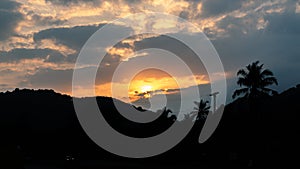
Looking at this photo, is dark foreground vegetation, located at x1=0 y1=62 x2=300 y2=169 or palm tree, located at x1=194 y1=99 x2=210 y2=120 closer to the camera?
dark foreground vegetation, located at x1=0 y1=62 x2=300 y2=169

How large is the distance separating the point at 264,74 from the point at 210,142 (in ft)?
40.3

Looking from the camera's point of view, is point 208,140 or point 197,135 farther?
point 197,135

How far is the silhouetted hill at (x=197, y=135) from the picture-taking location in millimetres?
50969

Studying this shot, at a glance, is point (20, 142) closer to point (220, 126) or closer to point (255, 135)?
point (220, 126)

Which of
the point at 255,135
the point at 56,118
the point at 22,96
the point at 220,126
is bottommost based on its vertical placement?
the point at 255,135

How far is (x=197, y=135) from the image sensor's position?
217 ft

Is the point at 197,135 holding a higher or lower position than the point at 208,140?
higher

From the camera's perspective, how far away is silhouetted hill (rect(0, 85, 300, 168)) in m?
51.0

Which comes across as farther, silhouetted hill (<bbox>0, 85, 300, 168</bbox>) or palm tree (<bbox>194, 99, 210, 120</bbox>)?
palm tree (<bbox>194, 99, 210, 120</bbox>)

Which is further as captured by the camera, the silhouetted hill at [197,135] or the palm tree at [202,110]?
the palm tree at [202,110]

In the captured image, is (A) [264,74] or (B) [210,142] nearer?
(A) [264,74]

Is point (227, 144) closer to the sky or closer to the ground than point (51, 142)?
closer to the ground

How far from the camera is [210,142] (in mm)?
59625

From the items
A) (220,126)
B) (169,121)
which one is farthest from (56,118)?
(220,126)
